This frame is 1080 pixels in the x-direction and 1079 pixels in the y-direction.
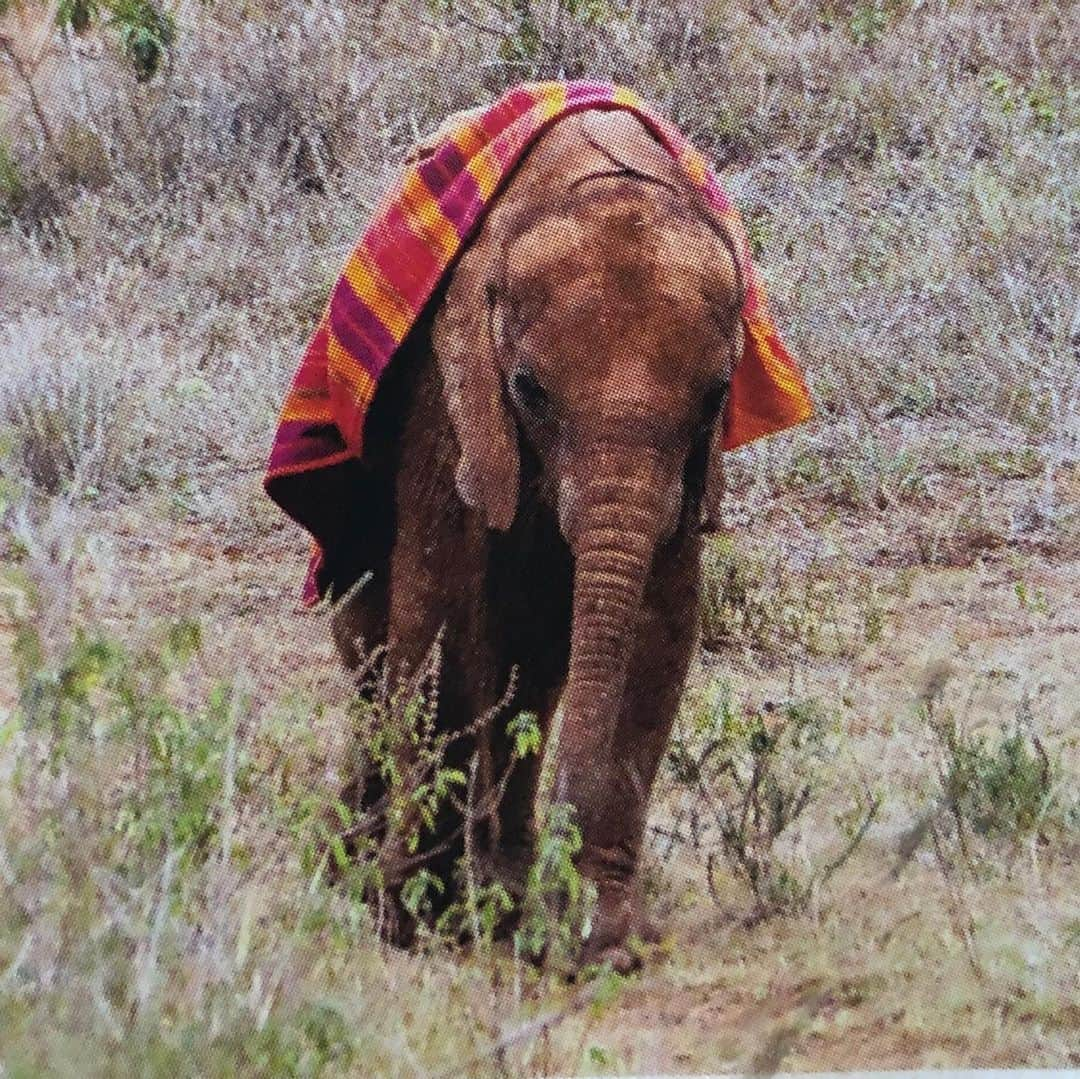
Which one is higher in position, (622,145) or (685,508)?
(622,145)

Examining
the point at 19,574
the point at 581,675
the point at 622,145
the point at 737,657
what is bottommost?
the point at 737,657

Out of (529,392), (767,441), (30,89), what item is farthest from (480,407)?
(30,89)

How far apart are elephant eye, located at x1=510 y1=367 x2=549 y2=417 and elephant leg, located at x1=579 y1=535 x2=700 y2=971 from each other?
22 centimetres

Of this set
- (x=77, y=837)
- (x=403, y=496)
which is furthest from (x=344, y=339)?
(x=77, y=837)

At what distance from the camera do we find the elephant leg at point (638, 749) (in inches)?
90.0

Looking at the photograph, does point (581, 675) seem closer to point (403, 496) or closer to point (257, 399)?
point (403, 496)

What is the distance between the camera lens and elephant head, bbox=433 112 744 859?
2.07m

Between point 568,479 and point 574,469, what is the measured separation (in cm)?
1

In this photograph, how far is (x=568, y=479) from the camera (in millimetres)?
2111

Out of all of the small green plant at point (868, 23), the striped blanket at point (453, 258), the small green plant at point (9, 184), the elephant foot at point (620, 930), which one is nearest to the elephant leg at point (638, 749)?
the elephant foot at point (620, 930)

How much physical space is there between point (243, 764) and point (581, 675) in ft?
1.19

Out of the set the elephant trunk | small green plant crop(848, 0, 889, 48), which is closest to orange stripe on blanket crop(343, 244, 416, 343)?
the elephant trunk

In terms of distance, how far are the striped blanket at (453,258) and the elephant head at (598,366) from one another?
0.12ft

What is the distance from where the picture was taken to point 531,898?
79.9 inches
